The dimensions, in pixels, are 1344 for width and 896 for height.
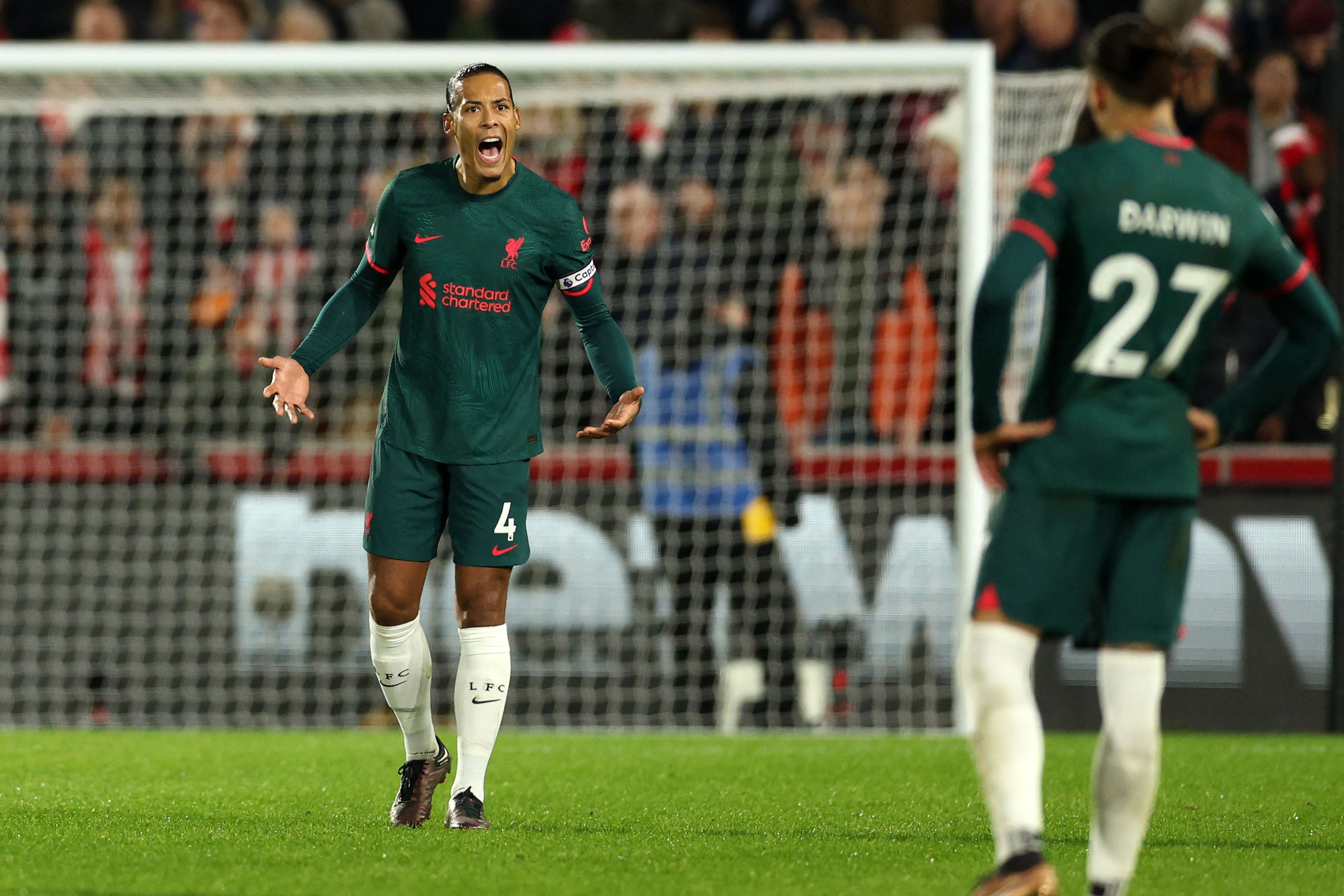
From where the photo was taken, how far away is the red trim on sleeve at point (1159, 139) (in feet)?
11.1

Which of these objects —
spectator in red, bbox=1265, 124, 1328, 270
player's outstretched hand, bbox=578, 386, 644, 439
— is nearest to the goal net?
spectator in red, bbox=1265, 124, 1328, 270

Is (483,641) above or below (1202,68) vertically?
below

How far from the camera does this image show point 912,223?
929 cm

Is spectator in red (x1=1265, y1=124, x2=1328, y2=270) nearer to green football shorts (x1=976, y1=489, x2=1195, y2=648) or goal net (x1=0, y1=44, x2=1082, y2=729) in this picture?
goal net (x1=0, y1=44, x2=1082, y2=729)

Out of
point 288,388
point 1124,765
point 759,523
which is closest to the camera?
point 1124,765

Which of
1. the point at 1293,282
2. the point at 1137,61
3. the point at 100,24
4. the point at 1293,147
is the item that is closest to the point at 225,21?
the point at 100,24

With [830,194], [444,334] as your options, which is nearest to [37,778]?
[444,334]

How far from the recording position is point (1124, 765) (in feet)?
10.8

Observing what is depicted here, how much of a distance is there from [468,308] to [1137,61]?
2.00 metres

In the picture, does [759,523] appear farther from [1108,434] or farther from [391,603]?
[1108,434]

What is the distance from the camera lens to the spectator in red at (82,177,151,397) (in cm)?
942

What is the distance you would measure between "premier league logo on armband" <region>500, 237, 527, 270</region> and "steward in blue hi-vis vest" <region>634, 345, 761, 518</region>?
146 inches

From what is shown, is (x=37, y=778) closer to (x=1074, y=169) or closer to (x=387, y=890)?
(x=387, y=890)

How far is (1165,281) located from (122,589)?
21.4ft
